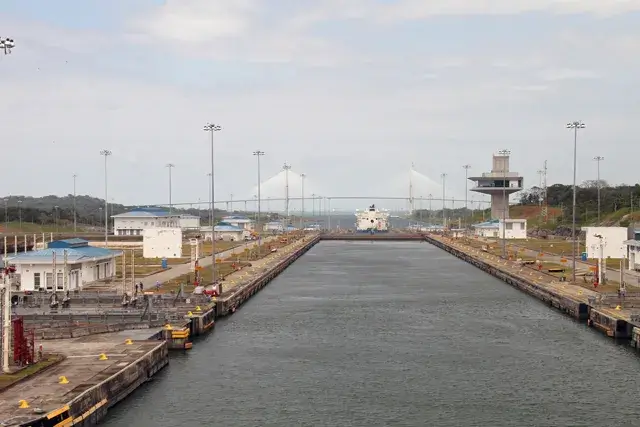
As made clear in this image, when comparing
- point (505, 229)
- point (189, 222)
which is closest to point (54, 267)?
point (505, 229)

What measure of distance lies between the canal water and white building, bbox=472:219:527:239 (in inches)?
2605

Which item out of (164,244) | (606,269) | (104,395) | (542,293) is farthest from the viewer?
(606,269)

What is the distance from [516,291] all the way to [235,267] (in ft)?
75.0

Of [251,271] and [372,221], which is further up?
[372,221]

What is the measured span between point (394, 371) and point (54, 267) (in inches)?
810

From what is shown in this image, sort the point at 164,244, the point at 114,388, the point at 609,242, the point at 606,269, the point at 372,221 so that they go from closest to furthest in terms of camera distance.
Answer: the point at 114,388 < the point at 609,242 < the point at 164,244 < the point at 606,269 < the point at 372,221

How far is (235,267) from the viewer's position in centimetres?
6431

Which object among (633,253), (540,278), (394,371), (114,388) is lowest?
(394,371)

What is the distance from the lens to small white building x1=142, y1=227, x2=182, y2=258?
53250 mm

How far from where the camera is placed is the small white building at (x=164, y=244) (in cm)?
5325

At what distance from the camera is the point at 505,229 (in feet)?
358

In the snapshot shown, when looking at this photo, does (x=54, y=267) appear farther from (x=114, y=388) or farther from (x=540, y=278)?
(x=540, y=278)

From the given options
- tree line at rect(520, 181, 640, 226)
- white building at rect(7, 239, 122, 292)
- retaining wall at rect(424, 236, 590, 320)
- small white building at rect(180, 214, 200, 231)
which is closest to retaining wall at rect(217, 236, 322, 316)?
white building at rect(7, 239, 122, 292)

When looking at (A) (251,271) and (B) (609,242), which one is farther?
(A) (251,271)
